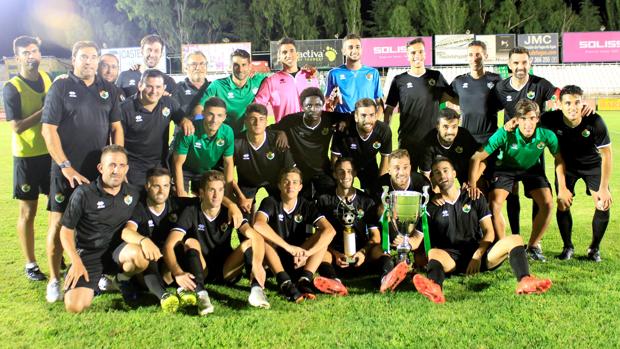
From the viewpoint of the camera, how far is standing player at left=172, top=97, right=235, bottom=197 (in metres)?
4.68

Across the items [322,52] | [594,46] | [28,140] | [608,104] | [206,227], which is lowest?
[206,227]

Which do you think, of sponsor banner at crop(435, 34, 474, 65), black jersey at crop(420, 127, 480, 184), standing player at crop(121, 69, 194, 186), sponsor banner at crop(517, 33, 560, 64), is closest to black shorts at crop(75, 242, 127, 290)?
standing player at crop(121, 69, 194, 186)

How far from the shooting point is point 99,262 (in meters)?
4.00

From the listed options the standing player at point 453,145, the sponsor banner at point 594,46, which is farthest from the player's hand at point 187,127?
the sponsor banner at point 594,46

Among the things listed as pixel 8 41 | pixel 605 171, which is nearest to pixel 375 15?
pixel 8 41

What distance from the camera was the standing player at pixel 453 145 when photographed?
477 centimetres

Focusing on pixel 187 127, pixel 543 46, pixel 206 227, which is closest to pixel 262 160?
pixel 187 127

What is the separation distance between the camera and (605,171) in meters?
4.80

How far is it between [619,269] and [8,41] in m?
51.6

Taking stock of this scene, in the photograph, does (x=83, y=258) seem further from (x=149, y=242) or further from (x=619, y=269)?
(x=619, y=269)

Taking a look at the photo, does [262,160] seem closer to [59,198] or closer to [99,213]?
[99,213]

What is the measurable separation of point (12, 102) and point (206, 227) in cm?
197

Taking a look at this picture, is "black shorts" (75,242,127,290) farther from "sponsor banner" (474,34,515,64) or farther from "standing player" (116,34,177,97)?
"sponsor banner" (474,34,515,64)

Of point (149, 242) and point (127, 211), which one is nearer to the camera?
point (149, 242)
